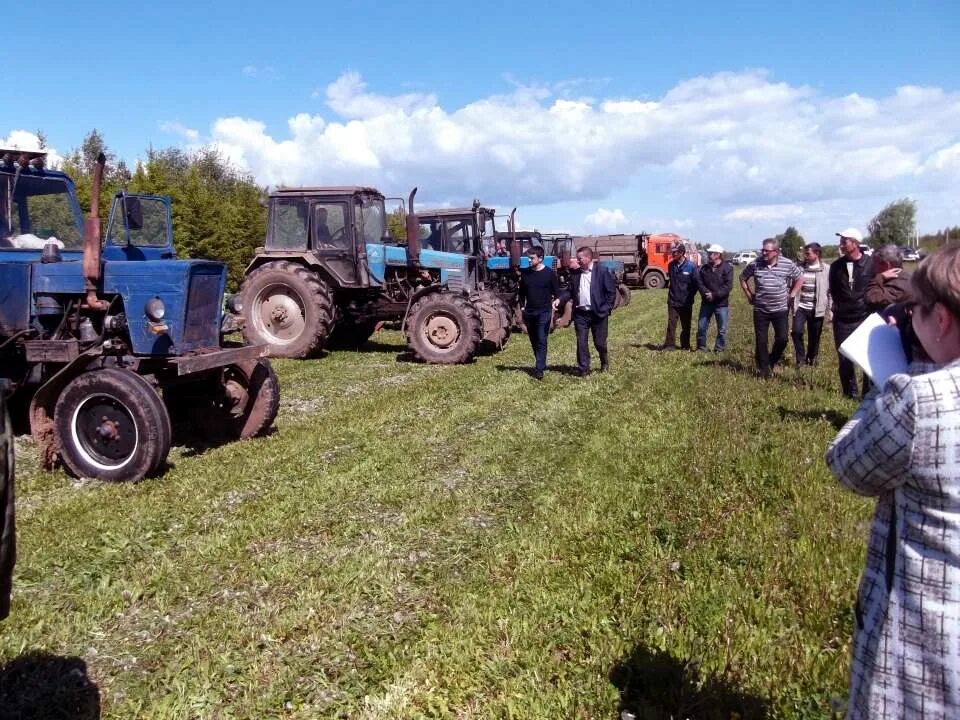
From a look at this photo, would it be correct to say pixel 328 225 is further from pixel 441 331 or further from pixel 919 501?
pixel 919 501

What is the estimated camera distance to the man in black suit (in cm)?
1012

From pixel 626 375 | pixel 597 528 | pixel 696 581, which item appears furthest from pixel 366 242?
pixel 696 581

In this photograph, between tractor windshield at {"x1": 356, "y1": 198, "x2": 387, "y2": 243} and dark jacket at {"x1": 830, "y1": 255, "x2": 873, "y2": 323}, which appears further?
tractor windshield at {"x1": 356, "y1": 198, "x2": 387, "y2": 243}

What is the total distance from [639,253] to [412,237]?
23.3 metres

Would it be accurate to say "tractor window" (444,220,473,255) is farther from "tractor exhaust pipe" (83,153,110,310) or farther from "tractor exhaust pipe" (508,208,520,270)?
"tractor exhaust pipe" (83,153,110,310)

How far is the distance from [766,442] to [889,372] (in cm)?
495

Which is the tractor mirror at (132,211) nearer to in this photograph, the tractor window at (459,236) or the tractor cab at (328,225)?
the tractor cab at (328,225)

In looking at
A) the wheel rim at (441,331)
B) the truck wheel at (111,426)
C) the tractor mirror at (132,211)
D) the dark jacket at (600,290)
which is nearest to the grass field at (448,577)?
the truck wheel at (111,426)

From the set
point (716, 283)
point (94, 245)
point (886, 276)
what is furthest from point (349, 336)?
point (886, 276)

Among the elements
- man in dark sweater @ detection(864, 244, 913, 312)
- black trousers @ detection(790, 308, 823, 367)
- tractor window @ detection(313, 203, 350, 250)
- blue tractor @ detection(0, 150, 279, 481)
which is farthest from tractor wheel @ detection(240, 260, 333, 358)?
man in dark sweater @ detection(864, 244, 913, 312)

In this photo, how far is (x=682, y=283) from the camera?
499 inches

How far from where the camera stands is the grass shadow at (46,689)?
9.78 ft

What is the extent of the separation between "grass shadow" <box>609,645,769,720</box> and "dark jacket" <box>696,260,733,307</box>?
9.59 meters

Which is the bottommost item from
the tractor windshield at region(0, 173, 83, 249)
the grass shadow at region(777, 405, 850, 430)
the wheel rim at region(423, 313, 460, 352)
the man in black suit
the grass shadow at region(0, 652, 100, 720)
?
the grass shadow at region(0, 652, 100, 720)
